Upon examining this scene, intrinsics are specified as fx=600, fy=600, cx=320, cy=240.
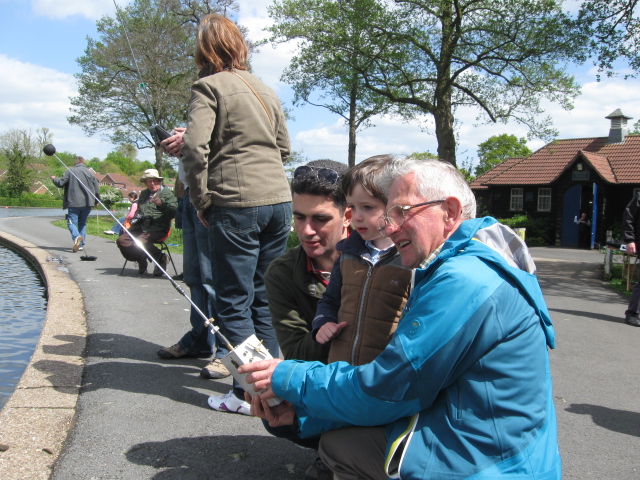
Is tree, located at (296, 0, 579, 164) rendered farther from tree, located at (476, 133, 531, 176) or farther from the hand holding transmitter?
tree, located at (476, 133, 531, 176)

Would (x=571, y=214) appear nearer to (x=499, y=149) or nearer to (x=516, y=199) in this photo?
(x=516, y=199)

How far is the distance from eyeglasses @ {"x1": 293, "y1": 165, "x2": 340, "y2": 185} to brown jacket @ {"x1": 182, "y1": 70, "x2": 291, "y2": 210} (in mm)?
837

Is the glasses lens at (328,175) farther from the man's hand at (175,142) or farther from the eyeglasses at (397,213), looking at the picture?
the man's hand at (175,142)

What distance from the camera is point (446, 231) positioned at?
194 centimetres

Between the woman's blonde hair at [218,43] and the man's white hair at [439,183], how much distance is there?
208 centimetres

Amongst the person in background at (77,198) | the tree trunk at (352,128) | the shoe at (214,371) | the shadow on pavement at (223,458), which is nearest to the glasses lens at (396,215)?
the shadow on pavement at (223,458)

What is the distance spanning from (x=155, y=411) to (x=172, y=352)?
1188 millimetres

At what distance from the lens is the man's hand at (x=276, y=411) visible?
7.20 ft

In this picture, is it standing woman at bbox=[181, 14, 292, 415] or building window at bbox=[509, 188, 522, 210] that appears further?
building window at bbox=[509, 188, 522, 210]

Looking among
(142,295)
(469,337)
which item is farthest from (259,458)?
(142,295)

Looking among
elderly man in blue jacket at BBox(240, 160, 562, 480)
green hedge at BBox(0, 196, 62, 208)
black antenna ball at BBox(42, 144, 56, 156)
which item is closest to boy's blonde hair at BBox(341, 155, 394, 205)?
elderly man in blue jacket at BBox(240, 160, 562, 480)

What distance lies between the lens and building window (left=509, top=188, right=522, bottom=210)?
1416 inches

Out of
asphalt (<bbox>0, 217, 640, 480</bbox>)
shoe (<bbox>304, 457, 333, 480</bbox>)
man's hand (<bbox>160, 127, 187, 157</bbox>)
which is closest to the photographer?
shoe (<bbox>304, 457, 333, 480</bbox>)

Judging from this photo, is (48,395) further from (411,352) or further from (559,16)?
(559,16)
